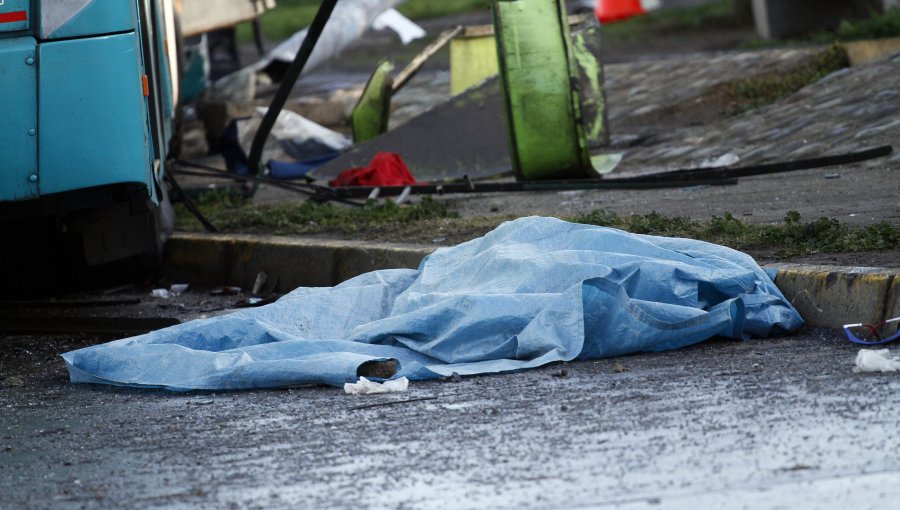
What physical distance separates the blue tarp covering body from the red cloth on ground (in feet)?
12.8

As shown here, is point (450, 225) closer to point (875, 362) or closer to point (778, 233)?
point (778, 233)

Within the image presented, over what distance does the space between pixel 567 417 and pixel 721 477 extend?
0.74 m

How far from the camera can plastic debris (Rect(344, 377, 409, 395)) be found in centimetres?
420

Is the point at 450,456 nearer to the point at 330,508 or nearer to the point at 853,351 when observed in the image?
the point at 330,508

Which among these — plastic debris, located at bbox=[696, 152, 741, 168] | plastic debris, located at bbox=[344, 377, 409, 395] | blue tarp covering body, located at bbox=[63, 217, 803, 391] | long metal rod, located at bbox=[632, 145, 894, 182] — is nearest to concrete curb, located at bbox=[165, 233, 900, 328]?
blue tarp covering body, located at bbox=[63, 217, 803, 391]

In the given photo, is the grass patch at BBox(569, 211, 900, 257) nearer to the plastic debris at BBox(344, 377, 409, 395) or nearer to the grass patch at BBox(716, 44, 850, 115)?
the plastic debris at BBox(344, 377, 409, 395)

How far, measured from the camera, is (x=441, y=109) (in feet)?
32.6

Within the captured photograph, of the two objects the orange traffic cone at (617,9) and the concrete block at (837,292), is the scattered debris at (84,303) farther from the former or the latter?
the orange traffic cone at (617,9)

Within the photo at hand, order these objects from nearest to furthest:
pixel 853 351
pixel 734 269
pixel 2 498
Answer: pixel 2 498
pixel 853 351
pixel 734 269

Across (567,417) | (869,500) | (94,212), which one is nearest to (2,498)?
(567,417)

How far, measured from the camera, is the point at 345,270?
6.65 metres

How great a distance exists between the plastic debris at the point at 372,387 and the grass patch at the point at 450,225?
174cm

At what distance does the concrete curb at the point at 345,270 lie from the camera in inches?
177

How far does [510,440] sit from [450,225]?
3550 mm
